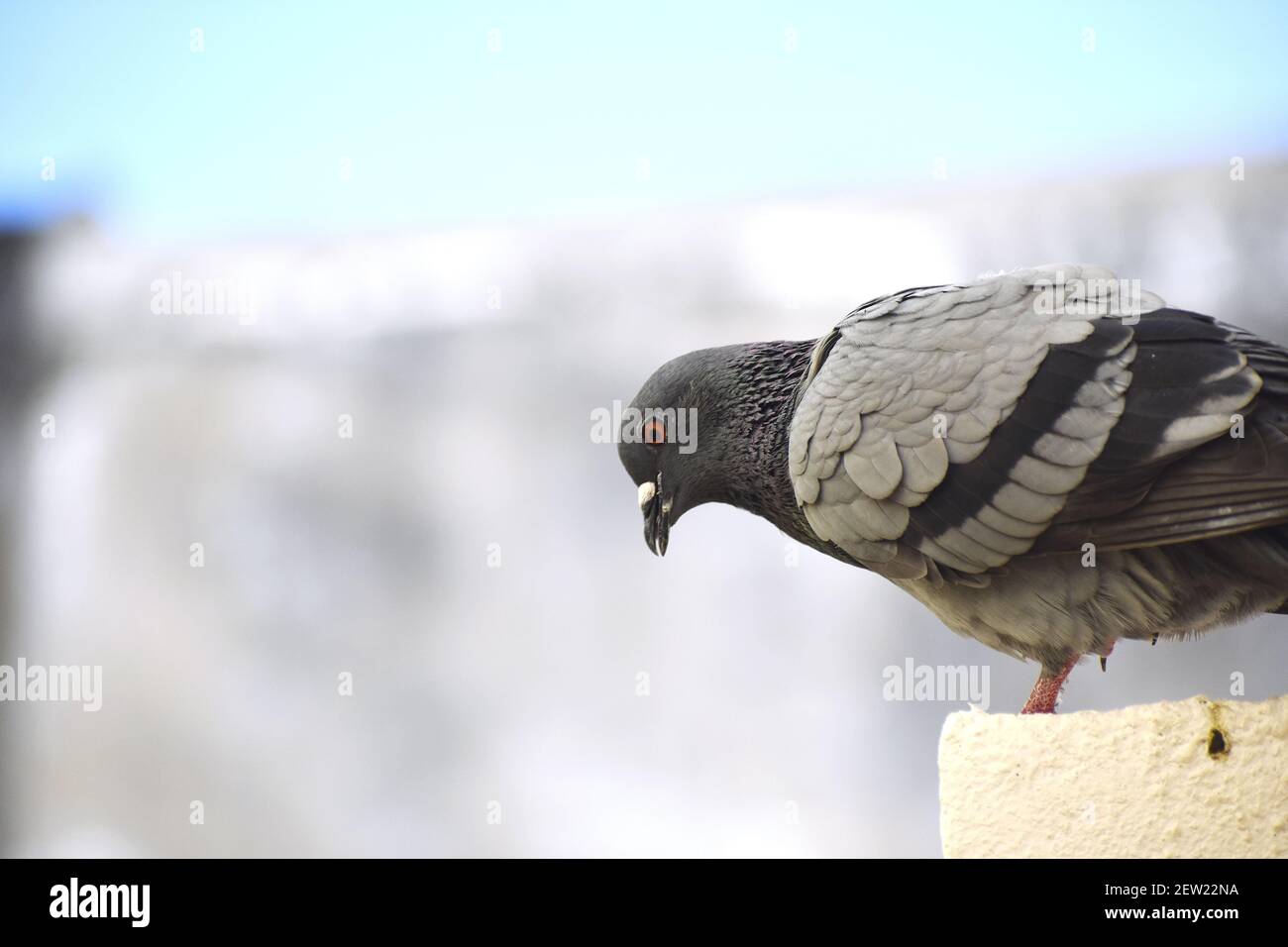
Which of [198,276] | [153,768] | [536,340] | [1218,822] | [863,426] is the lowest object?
[153,768]

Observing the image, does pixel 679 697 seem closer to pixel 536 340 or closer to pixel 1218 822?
pixel 536 340

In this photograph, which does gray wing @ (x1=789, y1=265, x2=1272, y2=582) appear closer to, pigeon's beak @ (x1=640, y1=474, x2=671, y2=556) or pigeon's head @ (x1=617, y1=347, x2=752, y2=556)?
pigeon's head @ (x1=617, y1=347, x2=752, y2=556)

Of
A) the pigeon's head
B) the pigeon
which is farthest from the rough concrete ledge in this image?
the pigeon's head

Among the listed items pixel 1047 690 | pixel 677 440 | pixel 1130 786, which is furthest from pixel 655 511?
pixel 1130 786

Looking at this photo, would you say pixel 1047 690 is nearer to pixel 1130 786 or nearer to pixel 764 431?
pixel 1130 786

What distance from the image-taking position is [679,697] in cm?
964

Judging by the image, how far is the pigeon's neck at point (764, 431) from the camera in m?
4.14

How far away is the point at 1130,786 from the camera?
3.20 meters

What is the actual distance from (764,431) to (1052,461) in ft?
3.48

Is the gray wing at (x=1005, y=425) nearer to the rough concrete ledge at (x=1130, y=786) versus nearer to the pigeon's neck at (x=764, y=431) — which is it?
the pigeon's neck at (x=764, y=431)

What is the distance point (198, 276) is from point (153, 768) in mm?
4240

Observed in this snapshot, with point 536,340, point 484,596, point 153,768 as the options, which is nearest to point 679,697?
point 484,596

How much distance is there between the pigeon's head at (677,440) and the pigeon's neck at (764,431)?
0.03 m

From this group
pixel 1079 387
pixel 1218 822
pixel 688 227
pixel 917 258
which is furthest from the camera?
pixel 688 227
